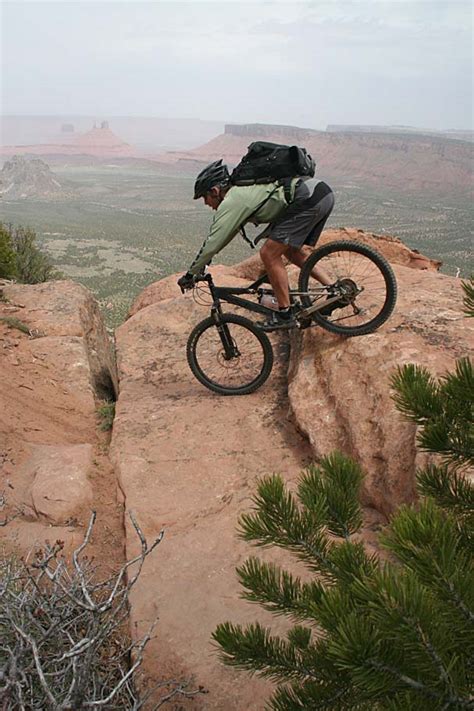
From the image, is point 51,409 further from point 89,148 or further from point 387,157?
point 89,148

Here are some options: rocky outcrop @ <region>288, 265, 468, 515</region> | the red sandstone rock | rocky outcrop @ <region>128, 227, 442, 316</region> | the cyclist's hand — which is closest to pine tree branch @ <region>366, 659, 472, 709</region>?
rocky outcrop @ <region>288, 265, 468, 515</region>

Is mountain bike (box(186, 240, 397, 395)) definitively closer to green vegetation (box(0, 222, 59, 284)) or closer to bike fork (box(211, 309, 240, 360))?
bike fork (box(211, 309, 240, 360))

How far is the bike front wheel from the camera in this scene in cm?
529

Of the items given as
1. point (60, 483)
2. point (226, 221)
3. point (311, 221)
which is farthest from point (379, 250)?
point (60, 483)

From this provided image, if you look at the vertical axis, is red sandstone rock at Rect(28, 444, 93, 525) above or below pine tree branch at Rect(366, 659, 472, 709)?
below

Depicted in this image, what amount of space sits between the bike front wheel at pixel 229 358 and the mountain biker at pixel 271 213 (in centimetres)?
52

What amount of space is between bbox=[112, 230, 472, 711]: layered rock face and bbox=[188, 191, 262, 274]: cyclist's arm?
122 cm

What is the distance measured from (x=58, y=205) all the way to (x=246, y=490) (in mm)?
75692

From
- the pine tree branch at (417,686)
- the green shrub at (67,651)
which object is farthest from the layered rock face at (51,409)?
the pine tree branch at (417,686)

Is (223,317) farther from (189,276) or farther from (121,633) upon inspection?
(121,633)

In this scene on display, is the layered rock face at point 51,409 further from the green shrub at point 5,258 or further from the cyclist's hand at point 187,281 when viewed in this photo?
the cyclist's hand at point 187,281

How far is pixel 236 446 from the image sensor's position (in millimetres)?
4633

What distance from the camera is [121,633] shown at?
3043 mm

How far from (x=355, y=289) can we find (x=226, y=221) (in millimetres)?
1213
